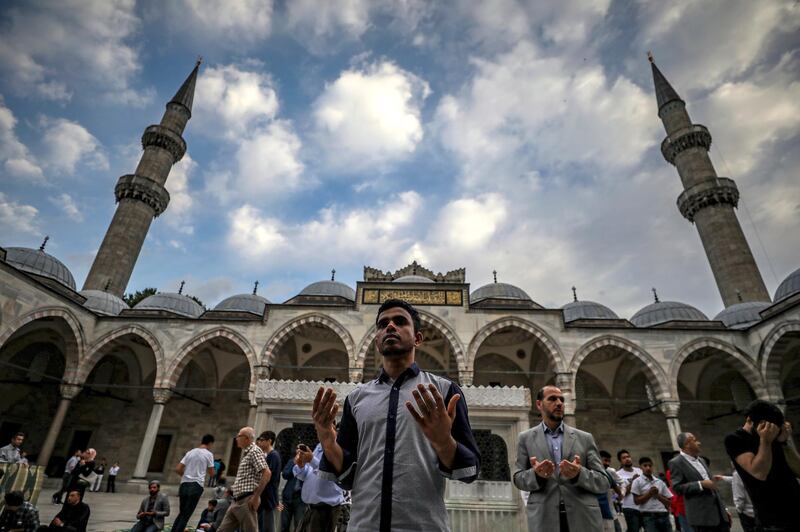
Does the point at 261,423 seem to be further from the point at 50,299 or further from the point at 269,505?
the point at 50,299

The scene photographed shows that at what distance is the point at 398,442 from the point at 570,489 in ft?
5.57

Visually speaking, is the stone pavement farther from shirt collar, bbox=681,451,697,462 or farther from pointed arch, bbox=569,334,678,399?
pointed arch, bbox=569,334,678,399

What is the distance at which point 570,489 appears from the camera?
2.50 m

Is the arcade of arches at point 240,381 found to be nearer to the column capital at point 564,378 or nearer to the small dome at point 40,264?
the column capital at point 564,378

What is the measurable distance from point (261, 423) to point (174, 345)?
5.82 m

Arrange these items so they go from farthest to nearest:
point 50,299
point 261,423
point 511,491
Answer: point 50,299 < point 261,423 < point 511,491

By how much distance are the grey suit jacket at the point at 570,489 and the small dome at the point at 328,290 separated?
1789 centimetres

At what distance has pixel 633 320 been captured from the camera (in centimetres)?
1920

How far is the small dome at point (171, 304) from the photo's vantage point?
17953 mm

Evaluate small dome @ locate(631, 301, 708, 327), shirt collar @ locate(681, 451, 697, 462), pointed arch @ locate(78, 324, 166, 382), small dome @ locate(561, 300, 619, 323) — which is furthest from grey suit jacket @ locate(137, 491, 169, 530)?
small dome @ locate(631, 301, 708, 327)

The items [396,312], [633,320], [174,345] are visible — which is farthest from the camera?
[633,320]

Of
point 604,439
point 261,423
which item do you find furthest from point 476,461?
point 604,439

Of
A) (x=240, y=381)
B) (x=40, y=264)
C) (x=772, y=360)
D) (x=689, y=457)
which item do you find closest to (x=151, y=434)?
(x=240, y=381)

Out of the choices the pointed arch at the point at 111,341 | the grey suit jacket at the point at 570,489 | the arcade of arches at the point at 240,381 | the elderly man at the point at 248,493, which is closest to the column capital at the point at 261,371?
the arcade of arches at the point at 240,381
